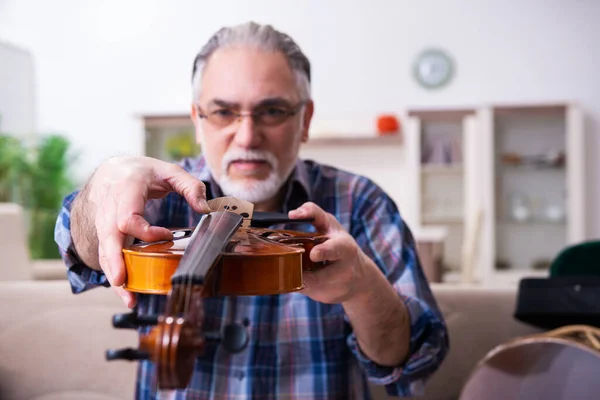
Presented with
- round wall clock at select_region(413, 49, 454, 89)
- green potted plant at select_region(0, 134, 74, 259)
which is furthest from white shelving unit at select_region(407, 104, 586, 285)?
green potted plant at select_region(0, 134, 74, 259)

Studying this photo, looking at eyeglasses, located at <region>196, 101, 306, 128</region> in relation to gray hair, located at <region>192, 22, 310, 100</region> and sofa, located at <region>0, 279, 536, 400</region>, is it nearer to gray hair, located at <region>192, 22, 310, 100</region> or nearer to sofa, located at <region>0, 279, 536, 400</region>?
gray hair, located at <region>192, 22, 310, 100</region>

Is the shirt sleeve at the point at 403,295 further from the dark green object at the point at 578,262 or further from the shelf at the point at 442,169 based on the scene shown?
the shelf at the point at 442,169

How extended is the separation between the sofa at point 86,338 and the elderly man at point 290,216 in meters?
0.15

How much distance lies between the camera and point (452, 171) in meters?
3.47

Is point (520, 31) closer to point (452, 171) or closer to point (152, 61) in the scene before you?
point (452, 171)

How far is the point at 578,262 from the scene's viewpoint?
49.4 inches

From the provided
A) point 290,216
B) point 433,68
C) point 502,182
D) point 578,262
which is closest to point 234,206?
point 290,216

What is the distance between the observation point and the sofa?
0.90 meters

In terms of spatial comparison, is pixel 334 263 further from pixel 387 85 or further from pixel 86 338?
pixel 387 85

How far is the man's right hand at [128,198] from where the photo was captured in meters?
0.41

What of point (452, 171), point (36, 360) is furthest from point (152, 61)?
point (36, 360)

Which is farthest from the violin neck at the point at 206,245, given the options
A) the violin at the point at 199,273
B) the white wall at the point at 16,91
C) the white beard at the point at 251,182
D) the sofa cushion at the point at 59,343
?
the white wall at the point at 16,91

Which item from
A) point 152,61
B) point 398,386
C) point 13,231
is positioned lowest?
point 398,386

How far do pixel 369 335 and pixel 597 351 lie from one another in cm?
21
